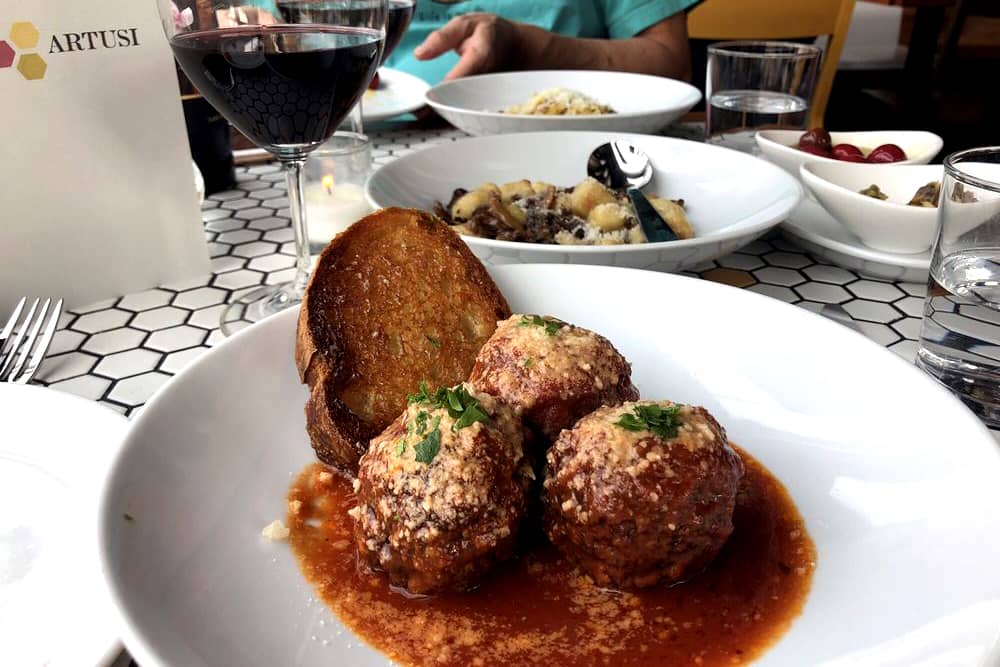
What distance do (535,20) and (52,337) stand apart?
144 inches

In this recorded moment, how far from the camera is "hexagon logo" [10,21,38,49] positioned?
4.81ft

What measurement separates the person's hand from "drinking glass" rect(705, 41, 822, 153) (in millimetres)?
1157

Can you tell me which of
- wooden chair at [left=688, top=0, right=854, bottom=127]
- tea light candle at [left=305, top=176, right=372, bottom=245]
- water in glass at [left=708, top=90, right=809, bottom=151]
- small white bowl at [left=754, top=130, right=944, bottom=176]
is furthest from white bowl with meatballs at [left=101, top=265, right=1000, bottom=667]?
wooden chair at [left=688, top=0, right=854, bottom=127]

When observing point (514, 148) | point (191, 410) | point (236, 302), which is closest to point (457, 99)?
point (514, 148)

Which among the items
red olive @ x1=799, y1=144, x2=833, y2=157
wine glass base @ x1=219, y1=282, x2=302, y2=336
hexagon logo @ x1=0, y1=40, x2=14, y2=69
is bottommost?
wine glass base @ x1=219, y1=282, x2=302, y2=336

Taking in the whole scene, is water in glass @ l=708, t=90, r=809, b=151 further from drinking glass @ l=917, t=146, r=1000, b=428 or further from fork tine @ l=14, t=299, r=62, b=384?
fork tine @ l=14, t=299, r=62, b=384

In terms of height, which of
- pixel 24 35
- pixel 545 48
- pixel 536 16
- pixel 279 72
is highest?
pixel 24 35

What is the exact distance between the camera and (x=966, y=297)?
1.34 meters

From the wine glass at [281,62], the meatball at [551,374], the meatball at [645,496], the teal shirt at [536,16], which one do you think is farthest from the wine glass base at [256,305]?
the teal shirt at [536,16]

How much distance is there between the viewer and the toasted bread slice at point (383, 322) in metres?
1.19

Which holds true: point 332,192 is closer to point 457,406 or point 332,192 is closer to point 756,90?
point 457,406

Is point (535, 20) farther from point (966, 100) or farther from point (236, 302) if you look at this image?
point (966, 100)

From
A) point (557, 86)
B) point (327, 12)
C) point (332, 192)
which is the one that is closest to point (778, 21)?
point (557, 86)

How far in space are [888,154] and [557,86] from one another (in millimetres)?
1499
